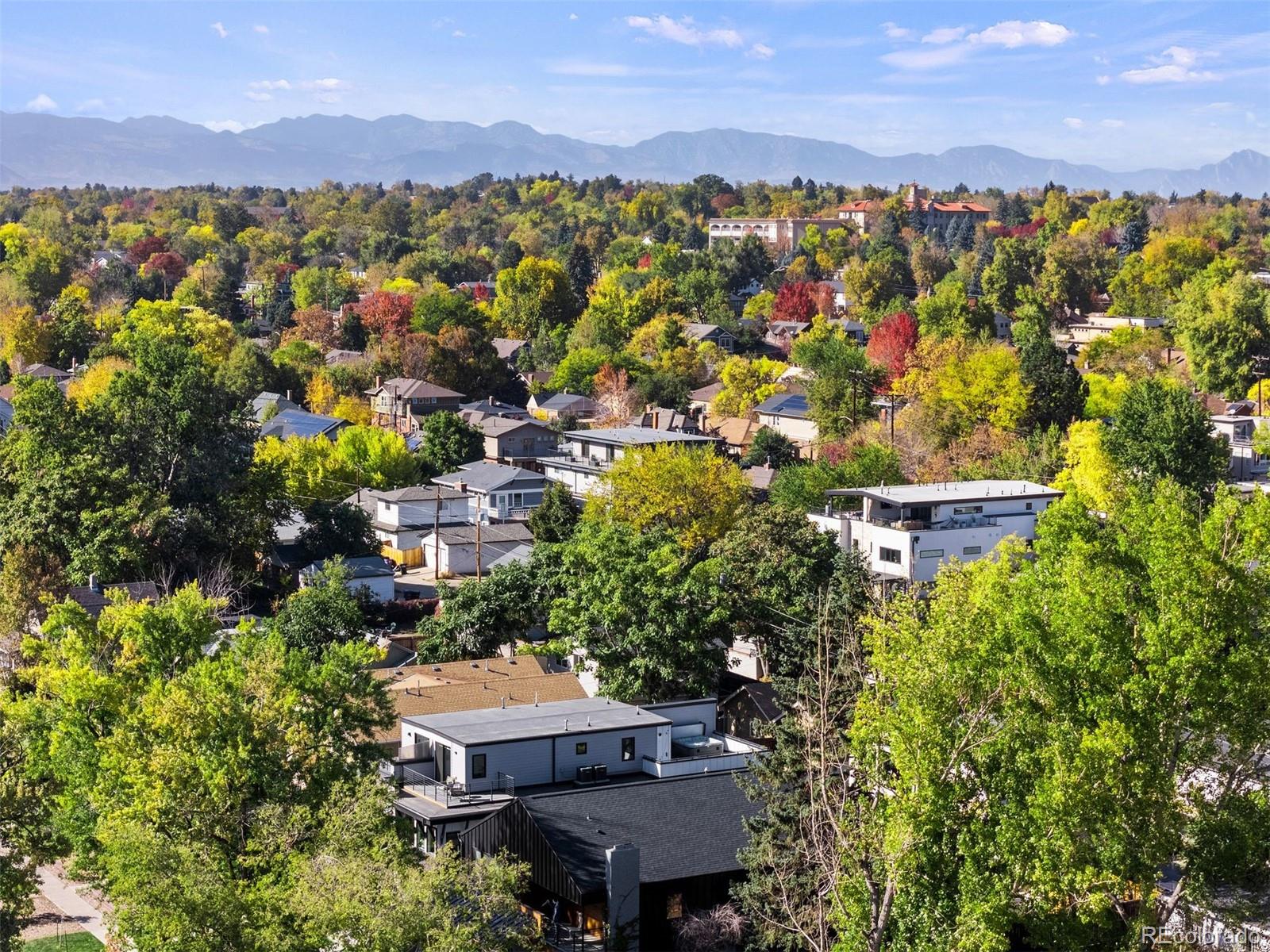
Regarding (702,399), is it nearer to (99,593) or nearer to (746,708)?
(99,593)

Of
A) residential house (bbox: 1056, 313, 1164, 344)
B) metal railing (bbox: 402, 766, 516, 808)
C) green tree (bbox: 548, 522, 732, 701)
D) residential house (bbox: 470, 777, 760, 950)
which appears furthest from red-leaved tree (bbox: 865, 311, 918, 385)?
residential house (bbox: 470, 777, 760, 950)

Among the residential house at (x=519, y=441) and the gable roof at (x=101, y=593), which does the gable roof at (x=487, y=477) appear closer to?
the residential house at (x=519, y=441)

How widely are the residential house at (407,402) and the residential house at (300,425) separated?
12.7ft

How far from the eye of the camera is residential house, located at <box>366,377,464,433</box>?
58.4 meters

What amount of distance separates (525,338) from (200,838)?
59148 millimetres

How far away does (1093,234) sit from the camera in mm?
88625

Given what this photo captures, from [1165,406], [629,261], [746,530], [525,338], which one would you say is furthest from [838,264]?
[746,530]

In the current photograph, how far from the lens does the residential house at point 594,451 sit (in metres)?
46.4

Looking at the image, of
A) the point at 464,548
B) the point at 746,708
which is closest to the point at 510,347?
the point at 464,548

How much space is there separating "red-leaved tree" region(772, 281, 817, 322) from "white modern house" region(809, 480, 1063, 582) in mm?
40014

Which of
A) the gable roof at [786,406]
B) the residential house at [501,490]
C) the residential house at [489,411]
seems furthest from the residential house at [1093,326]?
the residential house at [501,490]

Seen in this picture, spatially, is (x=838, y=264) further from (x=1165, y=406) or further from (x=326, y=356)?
(x=1165, y=406)

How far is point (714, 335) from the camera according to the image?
69.4 m

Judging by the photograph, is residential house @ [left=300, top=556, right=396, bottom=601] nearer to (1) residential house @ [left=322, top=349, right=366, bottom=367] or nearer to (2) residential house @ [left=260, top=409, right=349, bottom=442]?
(2) residential house @ [left=260, top=409, right=349, bottom=442]
